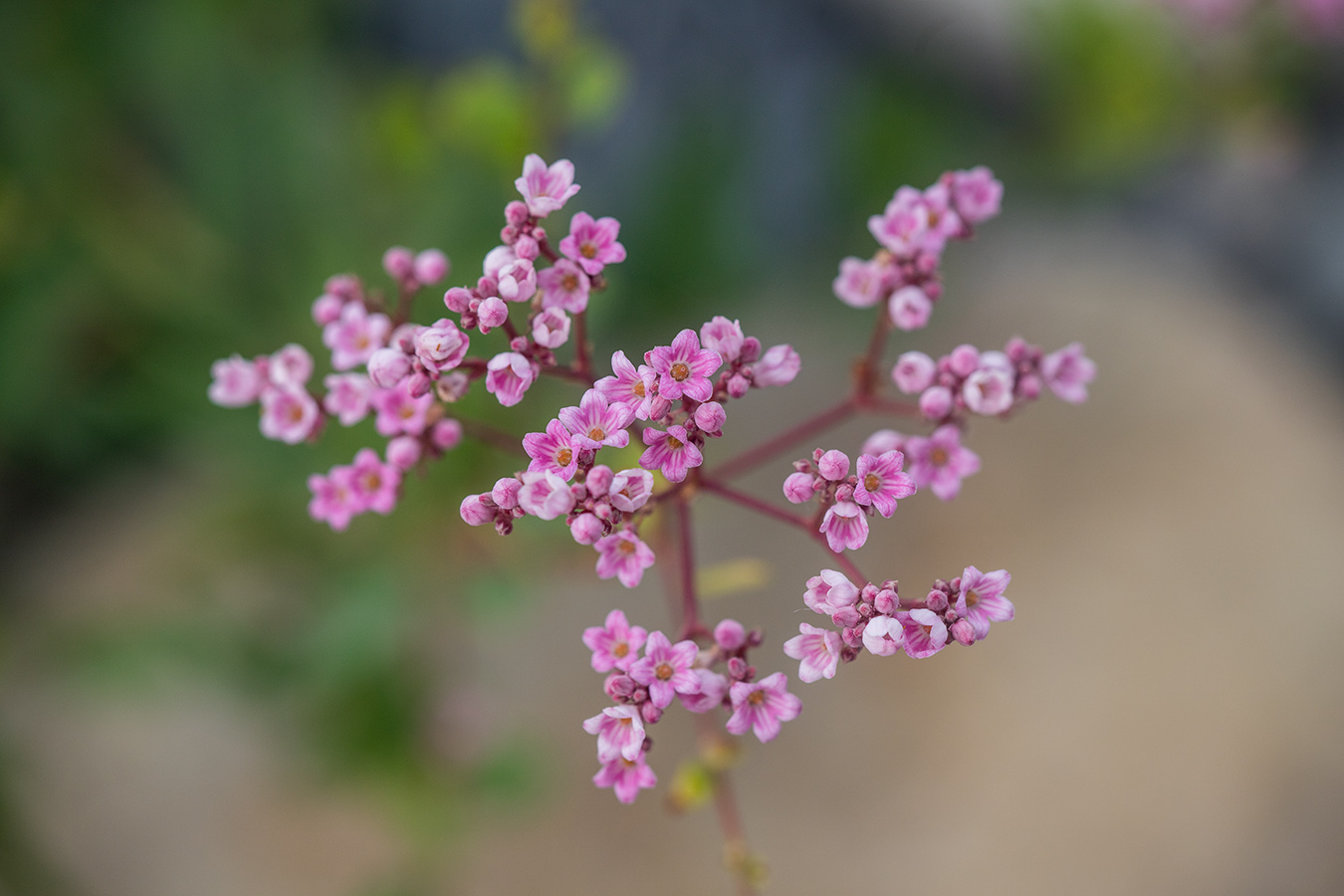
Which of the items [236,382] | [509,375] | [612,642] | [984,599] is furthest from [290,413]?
[984,599]

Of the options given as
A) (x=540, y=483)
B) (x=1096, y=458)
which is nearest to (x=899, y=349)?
(x=1096, y=458)

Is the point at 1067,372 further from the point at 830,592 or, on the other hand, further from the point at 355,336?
the point at 355,336

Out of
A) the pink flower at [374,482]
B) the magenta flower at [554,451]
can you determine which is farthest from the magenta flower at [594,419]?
the pink flower at [374,482]

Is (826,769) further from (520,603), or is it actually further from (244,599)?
(244,599)

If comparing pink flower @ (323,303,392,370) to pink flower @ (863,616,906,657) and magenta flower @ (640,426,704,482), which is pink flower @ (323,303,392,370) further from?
pink flower @ (863,616,906,657)

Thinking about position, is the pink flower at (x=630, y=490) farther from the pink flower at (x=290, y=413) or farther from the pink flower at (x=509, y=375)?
the pink flower at (x=290, y=413)

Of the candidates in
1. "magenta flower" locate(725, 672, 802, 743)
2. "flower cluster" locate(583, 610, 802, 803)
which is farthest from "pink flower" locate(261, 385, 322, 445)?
"magenta flower" locate(725, 672, 802, 743)
